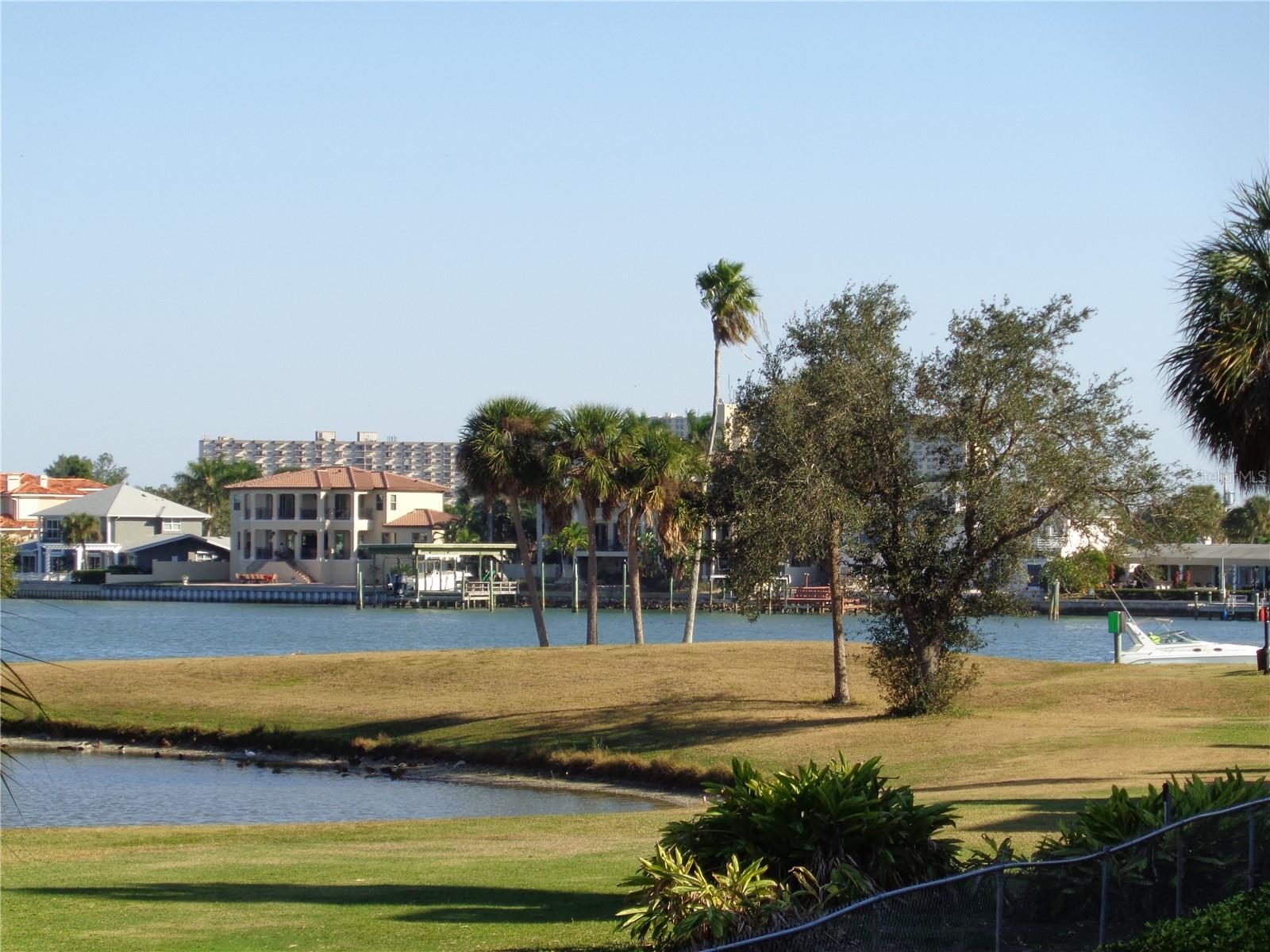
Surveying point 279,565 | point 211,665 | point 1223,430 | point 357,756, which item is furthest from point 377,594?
point 1223,430

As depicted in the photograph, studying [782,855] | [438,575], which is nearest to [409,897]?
[782,855]

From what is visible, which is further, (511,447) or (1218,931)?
(511,447)

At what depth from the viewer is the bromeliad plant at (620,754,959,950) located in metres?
10.6

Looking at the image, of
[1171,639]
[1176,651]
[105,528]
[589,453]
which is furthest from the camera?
A: [105,528]

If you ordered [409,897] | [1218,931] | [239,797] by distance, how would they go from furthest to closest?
[239,797]
[409,897]
[1218,931]

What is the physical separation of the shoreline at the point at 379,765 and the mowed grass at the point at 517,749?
0.92 meters

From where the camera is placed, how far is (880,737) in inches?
1139

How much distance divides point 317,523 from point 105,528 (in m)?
27.6

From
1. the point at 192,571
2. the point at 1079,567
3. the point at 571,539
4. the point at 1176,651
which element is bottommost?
the point at 1176,651

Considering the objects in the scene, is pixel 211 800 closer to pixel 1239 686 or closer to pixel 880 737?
pixel 880 737

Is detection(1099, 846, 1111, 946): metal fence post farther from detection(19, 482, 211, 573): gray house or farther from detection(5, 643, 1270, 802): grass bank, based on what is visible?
Answer: detection(19, 482, 211, 573): gray house

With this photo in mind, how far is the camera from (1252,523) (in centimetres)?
13325

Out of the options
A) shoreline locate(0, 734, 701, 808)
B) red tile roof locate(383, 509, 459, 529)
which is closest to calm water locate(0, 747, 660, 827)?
shoreline locate(0, 734, 701, 808)

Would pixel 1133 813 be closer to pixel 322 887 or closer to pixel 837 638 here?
pixel 322 887
